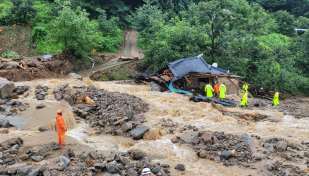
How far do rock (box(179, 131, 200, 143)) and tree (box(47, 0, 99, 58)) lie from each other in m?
14.9

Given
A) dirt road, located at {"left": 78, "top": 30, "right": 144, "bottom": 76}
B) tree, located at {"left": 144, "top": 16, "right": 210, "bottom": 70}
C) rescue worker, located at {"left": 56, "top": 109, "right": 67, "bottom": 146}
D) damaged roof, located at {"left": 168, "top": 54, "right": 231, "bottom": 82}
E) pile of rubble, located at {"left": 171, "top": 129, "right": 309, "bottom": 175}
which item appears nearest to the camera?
pile of rubble, located at {"left": 171, "top": 129, "right": 309, "bottom": 175}

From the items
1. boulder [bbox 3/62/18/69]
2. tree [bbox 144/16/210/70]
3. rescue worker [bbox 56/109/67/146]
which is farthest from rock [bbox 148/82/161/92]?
rescue worker [bbox 56/109/67/146]

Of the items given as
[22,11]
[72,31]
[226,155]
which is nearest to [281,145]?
[226,155]

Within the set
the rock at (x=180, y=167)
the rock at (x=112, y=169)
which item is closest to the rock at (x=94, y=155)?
the rock at (x=112, y=169)

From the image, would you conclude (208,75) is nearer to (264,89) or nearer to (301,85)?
(264,89)

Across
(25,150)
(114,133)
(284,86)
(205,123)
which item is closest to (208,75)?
(205,123)

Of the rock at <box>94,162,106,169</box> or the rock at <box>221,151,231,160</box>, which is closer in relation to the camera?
the rock at <box>94,162,106,169</box>

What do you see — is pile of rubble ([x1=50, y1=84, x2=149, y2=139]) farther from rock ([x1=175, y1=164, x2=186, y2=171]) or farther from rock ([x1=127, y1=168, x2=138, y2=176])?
rock ([x1=127, y1=168, x2=138, y2=176])

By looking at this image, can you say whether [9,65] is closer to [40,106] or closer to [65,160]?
[40,106]

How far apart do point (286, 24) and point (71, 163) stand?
39.1m

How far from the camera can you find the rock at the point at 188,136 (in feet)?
32.1

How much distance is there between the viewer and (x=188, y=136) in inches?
Result: 398

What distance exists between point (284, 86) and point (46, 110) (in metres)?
21.6

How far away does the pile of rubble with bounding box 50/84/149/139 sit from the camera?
10.9 metres
